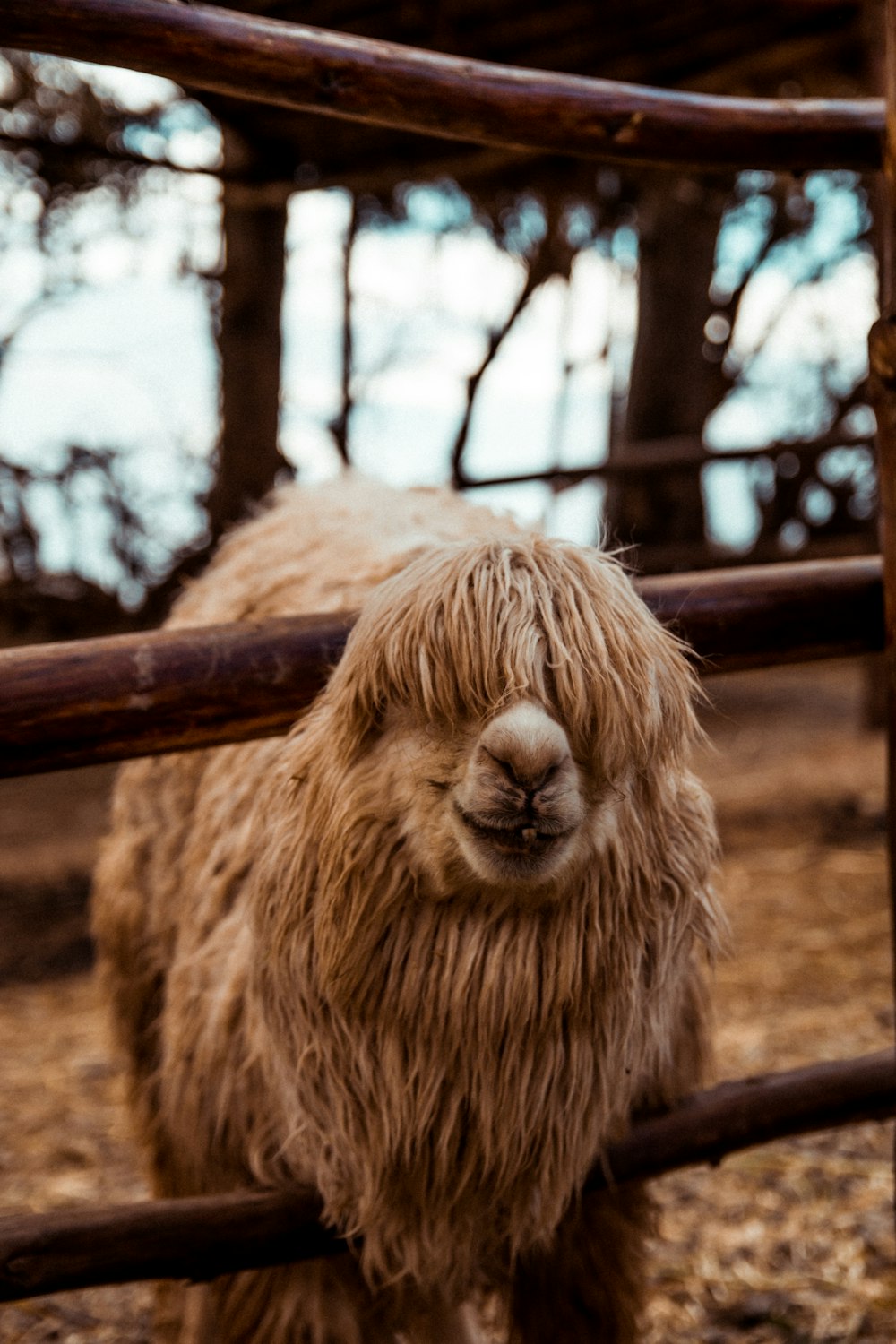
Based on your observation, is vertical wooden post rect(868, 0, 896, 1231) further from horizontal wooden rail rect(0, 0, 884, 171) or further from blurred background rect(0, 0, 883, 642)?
blurred background rect(0, 0, 883, 642)

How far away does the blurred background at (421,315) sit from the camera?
Answer: 14.8 ft

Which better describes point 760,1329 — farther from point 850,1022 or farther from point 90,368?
point 90,368

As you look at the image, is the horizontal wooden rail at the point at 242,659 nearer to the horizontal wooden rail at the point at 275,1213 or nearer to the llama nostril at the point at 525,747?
the llama nostril at the point at 525,747

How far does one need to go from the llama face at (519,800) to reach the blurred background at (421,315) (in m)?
0.51

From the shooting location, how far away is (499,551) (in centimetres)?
164

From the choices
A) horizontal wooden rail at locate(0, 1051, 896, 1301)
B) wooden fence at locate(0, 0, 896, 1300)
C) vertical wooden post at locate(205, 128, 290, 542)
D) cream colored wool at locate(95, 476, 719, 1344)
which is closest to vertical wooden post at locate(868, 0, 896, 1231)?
wooden fence at locate(0, 0, 896, 1300)

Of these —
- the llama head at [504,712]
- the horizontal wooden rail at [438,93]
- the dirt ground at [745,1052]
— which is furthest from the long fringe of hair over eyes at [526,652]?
the horizontal wooden rail at [438,93]

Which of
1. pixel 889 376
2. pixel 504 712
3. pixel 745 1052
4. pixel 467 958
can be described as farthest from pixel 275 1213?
pixel 745 1052

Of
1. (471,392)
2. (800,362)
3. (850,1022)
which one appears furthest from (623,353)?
(850,1022)

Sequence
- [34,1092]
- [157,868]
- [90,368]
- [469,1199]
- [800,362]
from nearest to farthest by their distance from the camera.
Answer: [469,1199], [157,868], [34,1092], [90,368], [800,362]

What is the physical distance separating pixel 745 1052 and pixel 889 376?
7.29 feet

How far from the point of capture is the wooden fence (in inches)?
64.1

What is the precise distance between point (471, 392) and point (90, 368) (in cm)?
271

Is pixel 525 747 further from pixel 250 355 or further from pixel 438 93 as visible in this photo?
pixel 250 355
